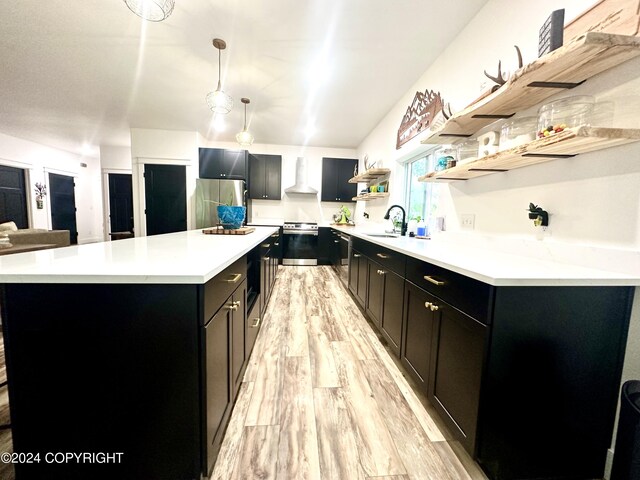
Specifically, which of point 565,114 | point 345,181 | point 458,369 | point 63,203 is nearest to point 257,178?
point 345,181

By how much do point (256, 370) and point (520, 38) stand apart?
109 inches

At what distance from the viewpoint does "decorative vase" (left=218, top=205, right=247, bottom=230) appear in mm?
2154

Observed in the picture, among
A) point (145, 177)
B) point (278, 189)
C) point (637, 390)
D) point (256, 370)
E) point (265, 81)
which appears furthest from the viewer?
point (278, 189)

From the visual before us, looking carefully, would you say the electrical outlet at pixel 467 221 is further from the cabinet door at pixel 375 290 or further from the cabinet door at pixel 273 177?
the cabinet door at pixel 273 177

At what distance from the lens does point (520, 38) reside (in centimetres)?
157

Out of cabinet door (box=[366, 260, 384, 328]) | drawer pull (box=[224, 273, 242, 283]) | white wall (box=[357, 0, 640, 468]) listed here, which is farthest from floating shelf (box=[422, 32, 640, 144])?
drawer pull (box=[224, 273, 242, 283])

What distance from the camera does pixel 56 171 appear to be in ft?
22.3

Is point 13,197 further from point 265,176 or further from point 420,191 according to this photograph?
point 420,191

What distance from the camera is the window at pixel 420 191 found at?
2.76 m

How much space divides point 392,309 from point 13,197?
29.2 ft

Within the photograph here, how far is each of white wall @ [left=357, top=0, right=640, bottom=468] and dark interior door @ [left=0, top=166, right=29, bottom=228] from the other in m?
8.94

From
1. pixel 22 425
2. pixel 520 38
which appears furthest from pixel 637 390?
pixel 22 425

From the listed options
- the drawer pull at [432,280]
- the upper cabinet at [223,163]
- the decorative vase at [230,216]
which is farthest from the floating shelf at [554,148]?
the upper cabinet at [223,163]

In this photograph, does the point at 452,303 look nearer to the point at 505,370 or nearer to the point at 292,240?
the point at 505,370
